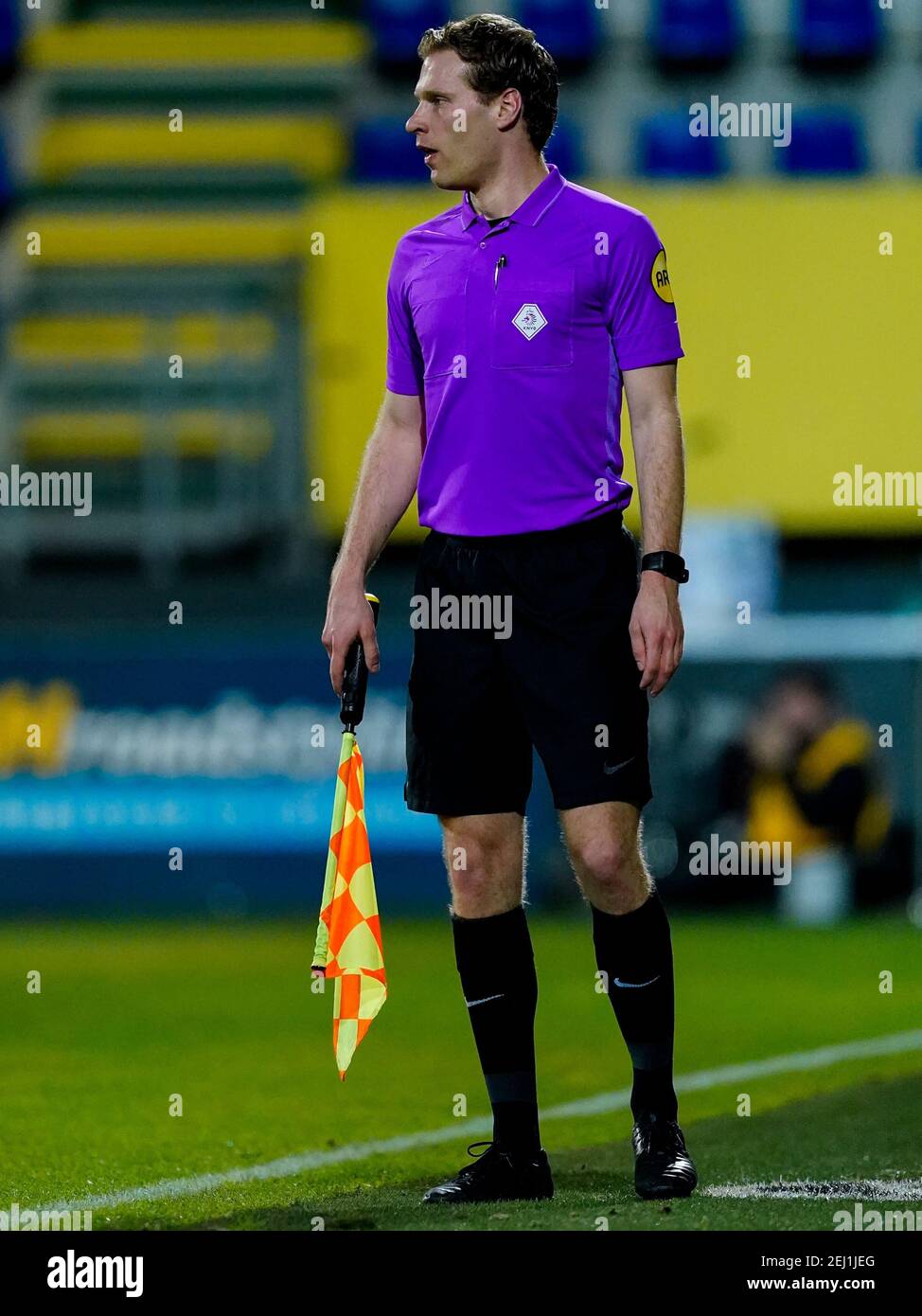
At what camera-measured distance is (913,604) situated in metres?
13.5

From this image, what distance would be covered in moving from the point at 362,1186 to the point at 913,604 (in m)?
9.34

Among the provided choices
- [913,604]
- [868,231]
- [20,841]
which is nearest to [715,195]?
[868,231]

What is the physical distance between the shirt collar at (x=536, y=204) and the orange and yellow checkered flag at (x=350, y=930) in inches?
39.9

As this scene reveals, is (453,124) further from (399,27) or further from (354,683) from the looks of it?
(399,27)

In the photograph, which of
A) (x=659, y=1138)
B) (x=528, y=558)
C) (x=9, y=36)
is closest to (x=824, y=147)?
(x=9, y=36)

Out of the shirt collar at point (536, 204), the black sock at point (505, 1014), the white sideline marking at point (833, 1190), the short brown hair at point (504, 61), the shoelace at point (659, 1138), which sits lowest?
the white sideline marking at point (833, 1190)

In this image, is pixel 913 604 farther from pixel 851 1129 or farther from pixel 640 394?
pixel 640 394

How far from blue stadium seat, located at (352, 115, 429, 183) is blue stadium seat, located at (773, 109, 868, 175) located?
2.61 metres

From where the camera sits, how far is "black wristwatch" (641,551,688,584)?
14.0ft

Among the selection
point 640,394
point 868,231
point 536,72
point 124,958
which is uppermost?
point 868,231

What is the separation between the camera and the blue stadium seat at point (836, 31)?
17.0 meters

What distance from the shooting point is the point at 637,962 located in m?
4.37

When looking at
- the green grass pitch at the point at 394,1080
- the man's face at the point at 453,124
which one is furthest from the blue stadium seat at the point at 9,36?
the man's face at the point at 453,124

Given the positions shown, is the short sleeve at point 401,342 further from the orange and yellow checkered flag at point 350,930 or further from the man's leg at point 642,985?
the man's leg at point 642,985
